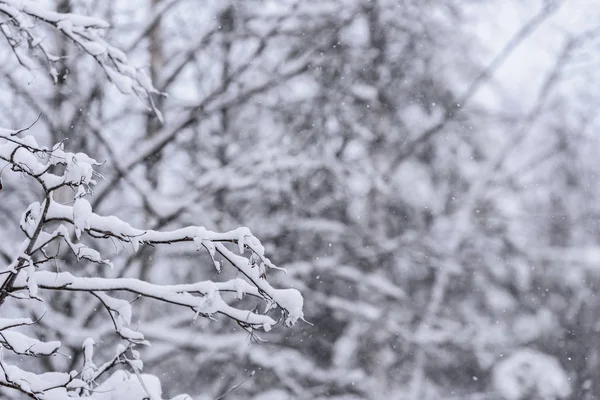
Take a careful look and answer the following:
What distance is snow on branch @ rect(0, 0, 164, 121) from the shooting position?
2.52 meters

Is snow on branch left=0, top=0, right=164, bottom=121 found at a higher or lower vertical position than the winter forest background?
lower

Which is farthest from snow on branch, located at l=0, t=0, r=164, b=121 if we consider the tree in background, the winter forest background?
the winter forest background

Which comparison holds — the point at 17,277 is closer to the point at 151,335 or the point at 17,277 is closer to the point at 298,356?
the point at 151,335

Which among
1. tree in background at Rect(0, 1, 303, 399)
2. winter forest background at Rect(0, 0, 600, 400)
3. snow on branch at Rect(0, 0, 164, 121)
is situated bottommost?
tree in background at Rect(0, 1, 303, 399)

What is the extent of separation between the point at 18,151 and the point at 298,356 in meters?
5.63

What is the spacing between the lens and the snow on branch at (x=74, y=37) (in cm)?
252

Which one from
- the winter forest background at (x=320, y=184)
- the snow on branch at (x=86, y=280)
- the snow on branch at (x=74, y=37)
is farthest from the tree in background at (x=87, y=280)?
the winter forest background at (x=320, y=184)

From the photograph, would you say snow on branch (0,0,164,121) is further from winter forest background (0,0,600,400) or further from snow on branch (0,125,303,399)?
winter forest background (0,0,600,400)

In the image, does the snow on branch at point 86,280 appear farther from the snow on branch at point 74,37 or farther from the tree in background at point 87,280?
the snow on branch at point 74,37

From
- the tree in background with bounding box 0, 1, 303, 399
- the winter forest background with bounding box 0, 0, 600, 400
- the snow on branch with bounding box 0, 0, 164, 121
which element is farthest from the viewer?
the winter forest background with bounding box 0, 0, 600, 400

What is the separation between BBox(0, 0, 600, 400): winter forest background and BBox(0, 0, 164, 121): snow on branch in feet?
7.11

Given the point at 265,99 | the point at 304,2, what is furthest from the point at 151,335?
the point at 304,2

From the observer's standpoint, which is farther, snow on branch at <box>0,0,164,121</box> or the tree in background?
snow on branch at <box>0,0,164,121</box>

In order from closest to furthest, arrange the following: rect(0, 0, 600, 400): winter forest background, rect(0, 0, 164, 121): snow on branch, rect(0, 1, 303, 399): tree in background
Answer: rect(0, 1, 303, 399): tree in background → rect(0, 0, 164, 121): snow on branch → rect(0, 0, 600, 400): winter forest background
